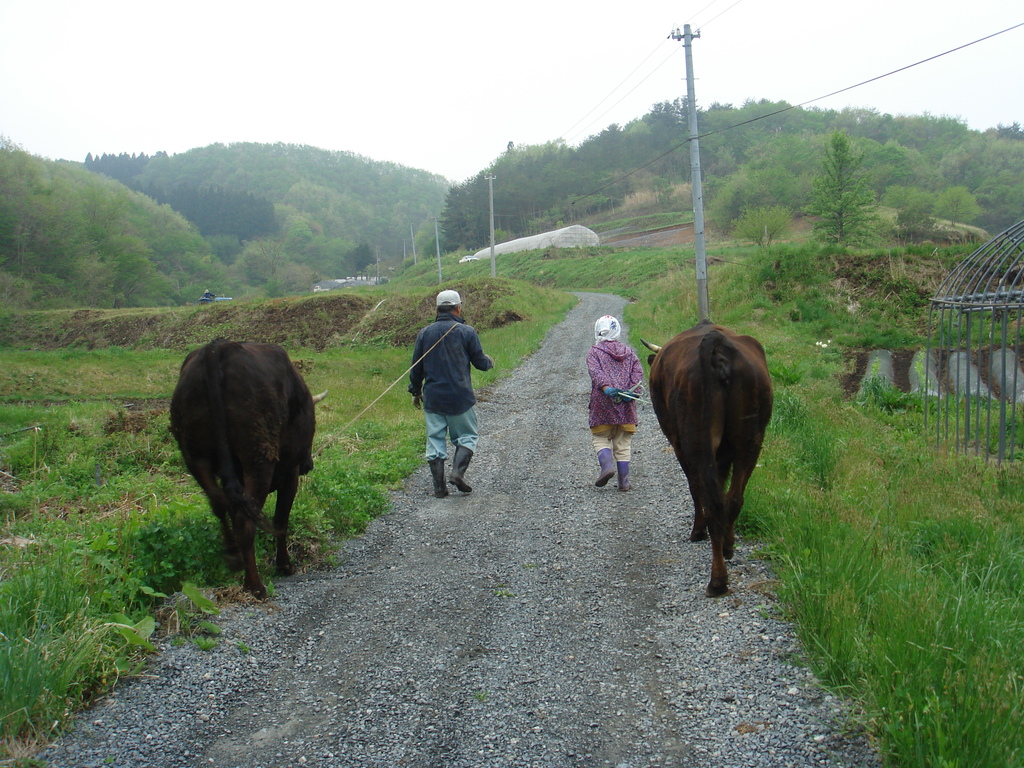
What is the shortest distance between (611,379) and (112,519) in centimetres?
499

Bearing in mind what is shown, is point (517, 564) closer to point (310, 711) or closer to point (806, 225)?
point (310, 711)

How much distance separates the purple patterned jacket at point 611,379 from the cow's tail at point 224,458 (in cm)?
393

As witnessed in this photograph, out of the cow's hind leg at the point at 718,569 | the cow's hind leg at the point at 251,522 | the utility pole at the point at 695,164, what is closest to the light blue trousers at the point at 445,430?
the cow's hind leg at the point at 251,522

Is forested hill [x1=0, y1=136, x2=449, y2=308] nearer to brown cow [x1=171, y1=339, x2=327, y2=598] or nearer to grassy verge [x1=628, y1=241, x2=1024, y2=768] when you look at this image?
brown cow [x1=171, y1=339, x2=327, y2=598]

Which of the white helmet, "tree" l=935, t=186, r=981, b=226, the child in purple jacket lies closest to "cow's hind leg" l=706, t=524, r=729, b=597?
the child in purple jacket

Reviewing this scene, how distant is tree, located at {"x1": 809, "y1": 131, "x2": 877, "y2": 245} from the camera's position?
4147 cm

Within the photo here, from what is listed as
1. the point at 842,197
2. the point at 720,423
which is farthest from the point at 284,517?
the point at 842,197

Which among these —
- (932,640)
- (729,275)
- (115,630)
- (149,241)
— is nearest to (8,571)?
(115,630)

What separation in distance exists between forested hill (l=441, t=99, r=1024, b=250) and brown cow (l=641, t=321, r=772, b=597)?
Answer: 63.7m

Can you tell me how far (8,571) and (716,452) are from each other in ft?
15.3

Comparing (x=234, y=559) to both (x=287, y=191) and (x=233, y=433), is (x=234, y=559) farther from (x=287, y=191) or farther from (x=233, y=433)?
(x=287, y=191)

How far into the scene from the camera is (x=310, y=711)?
362cm

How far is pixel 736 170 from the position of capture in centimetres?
9719

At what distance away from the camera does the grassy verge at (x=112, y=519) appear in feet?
11.4
